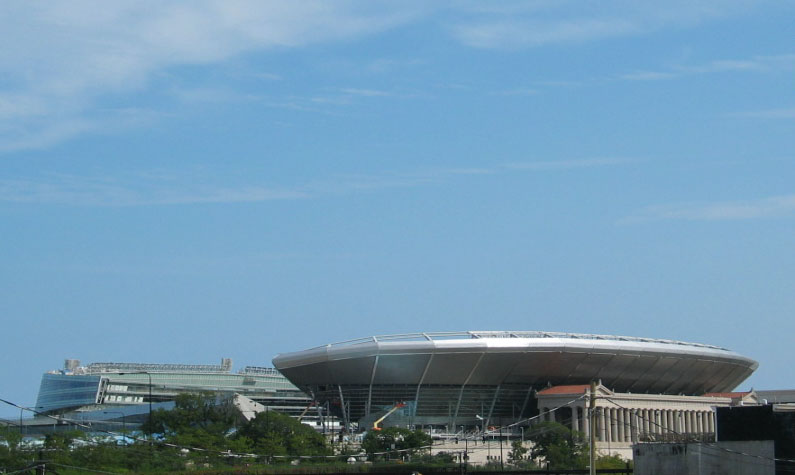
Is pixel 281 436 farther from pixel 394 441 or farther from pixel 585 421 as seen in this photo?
pixel 585 421

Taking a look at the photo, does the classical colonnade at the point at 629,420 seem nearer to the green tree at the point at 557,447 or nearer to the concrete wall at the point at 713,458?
the green tree at the point at 557,447

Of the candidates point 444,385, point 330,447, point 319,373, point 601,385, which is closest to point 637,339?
point 601,385

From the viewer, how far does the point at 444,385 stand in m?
150

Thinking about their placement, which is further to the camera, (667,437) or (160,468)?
(160,468)

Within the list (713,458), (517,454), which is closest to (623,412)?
(517,454)

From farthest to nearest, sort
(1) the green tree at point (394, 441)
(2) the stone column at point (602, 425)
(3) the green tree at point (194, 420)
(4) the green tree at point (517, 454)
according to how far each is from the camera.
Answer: (2) the stone column at point (602, 425) < (3) the green tree at point (194, 420) < (1) the green tree at point (394, 441) < (4) the green tree at point (517, 454)

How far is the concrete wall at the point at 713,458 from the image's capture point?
233 ft

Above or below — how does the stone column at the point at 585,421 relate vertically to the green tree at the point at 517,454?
above

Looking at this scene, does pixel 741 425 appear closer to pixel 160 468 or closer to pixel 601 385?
pixel 160 468

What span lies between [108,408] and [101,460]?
106m

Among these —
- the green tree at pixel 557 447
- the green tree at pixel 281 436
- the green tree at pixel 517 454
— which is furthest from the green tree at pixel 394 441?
the green tree at pixel 557 447

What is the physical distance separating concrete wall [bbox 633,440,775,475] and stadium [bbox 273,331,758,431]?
218 feet

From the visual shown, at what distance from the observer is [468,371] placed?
148 metres

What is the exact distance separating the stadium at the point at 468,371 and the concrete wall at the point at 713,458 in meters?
66.3
